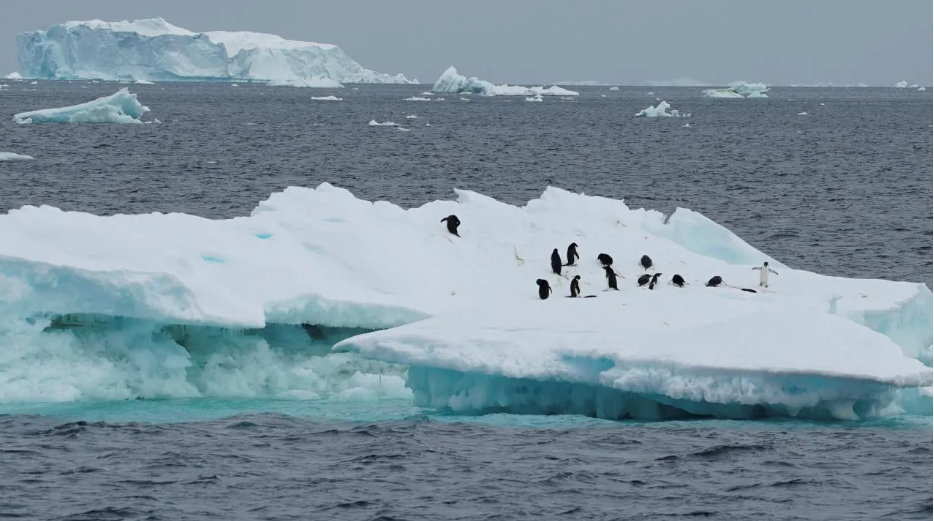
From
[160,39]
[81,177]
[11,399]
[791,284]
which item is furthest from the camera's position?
[160,39]

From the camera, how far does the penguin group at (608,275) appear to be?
1753 cm

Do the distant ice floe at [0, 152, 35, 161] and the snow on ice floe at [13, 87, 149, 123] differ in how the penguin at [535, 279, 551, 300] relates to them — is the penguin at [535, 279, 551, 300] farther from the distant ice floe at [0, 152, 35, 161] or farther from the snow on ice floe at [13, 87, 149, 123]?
the snow on ice floe at [13, 87, 149, 123]

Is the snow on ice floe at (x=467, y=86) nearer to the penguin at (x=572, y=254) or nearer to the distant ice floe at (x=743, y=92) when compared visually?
the distant ice floe at (x=743, y=92)

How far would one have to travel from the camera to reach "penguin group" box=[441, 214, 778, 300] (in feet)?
57.5

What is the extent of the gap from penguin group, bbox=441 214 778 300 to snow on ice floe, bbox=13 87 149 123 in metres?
49.5

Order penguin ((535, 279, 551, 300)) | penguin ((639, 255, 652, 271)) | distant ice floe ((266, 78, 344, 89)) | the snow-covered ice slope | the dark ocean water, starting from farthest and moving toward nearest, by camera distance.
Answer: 1. distant ice floe ((266, 78, 344, 89))
2. penguin ((639, 255, 652, 271))
3. penguin ((535, 279, 551, 300))
4. the snow-covered ice slope
5. the dark ocean water

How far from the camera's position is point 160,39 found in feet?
481

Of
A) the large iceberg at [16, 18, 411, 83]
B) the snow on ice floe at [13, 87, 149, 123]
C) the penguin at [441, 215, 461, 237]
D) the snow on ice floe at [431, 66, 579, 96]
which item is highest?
the large iceberg at [16, 18, 411, 83]

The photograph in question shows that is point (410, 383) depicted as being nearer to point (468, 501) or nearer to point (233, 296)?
point (233, 296)

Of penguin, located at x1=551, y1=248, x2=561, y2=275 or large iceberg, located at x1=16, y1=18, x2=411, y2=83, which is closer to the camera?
penguin, located at x1=551, y1=248, x2=561, y2=275

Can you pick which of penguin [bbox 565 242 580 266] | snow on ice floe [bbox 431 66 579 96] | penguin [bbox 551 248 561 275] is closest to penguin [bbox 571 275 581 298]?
penguin [bbox 551 248 561 275]

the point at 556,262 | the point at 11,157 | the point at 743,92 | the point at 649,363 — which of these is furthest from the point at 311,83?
the point at 649,363

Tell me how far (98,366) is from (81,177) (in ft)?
93.0

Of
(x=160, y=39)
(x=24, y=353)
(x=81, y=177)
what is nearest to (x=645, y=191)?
(x=81, y=177)
